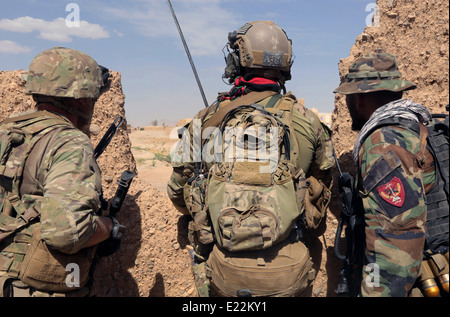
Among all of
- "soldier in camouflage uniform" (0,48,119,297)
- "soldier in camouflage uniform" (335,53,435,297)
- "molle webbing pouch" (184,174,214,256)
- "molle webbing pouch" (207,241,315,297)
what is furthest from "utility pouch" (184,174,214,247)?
"soldier in camouflage uniform" (335,53,435,297)

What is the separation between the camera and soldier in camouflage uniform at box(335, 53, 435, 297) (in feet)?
7.36

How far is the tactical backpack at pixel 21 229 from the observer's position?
243 centimetres

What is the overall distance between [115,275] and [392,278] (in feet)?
9.18

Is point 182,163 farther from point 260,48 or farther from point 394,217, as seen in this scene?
point 394,217

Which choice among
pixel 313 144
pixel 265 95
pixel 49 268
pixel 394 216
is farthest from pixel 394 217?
pixel 49 268

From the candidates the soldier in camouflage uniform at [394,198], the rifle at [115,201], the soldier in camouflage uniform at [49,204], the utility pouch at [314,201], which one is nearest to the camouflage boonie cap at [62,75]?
the soldier in camouflage uniform at [49,204]

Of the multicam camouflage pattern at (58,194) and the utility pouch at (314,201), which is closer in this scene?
the multicam camouflage pattern at (58,194)

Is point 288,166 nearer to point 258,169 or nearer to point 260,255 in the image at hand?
point 258,169

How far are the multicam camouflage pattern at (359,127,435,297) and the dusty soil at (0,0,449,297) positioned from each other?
3.82ft

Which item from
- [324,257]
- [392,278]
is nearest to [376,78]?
[392,278]

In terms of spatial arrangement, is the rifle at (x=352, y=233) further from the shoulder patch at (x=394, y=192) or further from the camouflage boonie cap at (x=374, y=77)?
the camouflage boonie cap at (x=374, y=77)

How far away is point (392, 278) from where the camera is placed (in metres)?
2.25

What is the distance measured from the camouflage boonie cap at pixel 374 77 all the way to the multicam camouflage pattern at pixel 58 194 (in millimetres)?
1950
